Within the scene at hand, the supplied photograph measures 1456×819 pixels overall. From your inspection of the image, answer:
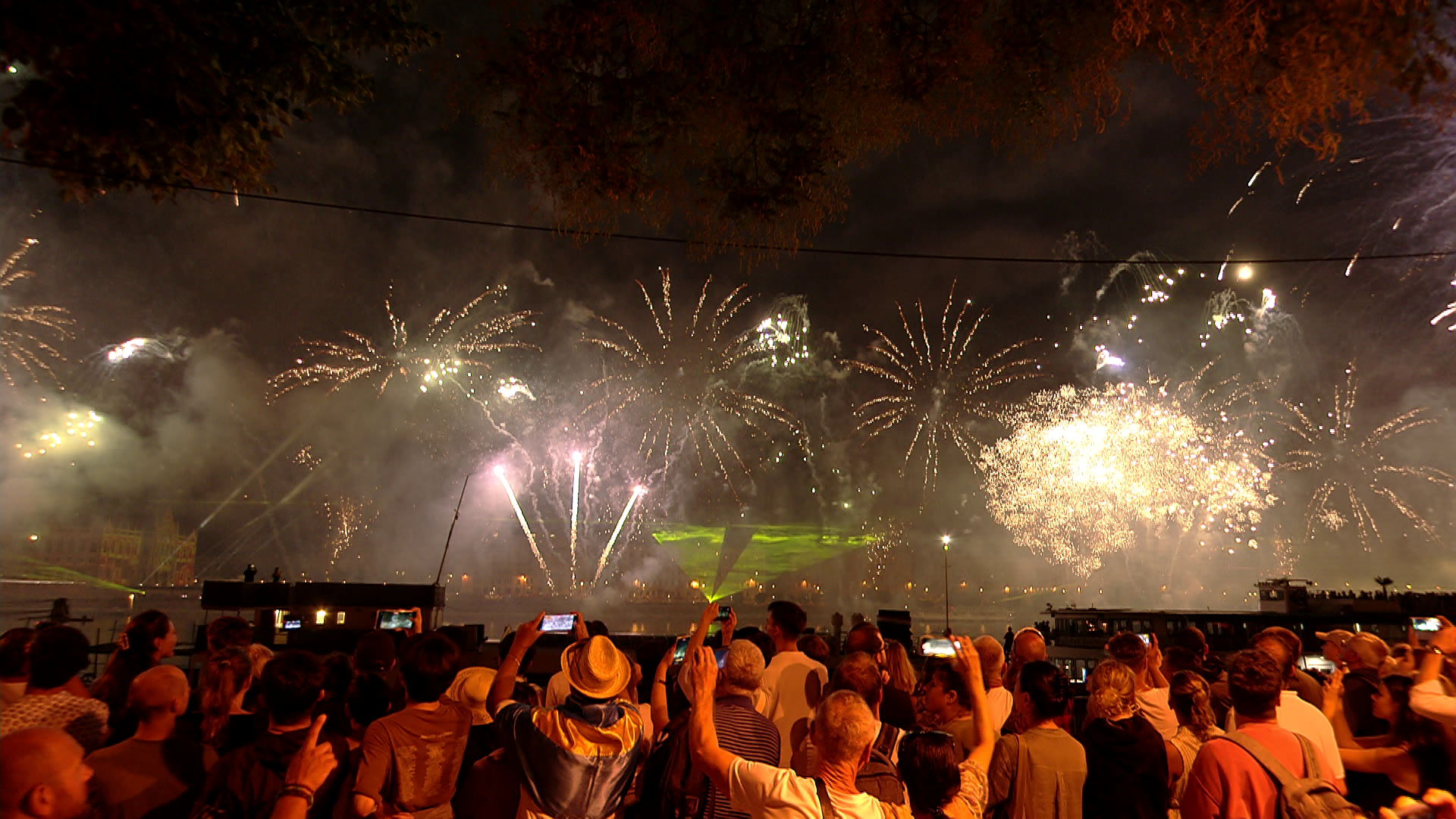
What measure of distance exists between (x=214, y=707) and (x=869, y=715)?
4025mm

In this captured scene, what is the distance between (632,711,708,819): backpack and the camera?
3.99m

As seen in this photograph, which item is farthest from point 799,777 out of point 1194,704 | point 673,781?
point 1194,704

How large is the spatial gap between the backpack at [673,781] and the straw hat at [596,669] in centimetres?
62

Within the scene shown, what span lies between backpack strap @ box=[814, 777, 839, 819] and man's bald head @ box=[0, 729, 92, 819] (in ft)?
8.28

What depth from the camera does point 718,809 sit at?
380 centimetres

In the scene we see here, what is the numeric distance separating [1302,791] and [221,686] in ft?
18.4

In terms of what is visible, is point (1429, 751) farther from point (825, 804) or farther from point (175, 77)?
point (175, 77)

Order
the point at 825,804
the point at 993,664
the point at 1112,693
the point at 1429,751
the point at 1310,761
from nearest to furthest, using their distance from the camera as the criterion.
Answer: the point at 825,804 < the point at 1429,751 < the point at 1310,761 < the point at 1112,693 < the point at 993,664

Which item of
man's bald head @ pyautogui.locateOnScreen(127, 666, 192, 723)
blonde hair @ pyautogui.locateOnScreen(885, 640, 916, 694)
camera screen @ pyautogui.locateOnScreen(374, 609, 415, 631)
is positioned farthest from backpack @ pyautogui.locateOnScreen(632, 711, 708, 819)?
camera screen @ pyautogui.locateOnScreen(374, 609, 415, 631)

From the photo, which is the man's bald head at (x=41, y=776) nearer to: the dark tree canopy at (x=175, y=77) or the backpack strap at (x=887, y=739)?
the backpack strap at (x=887, y=739)

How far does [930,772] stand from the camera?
309cm

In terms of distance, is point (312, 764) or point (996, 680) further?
point (996, 680)

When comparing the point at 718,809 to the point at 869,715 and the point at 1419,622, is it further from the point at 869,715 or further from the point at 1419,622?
the point at 1419,622

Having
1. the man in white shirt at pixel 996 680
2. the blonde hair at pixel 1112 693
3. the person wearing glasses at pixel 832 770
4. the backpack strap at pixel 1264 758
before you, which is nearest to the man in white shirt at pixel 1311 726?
the blonde hair at pixel 1112 693
